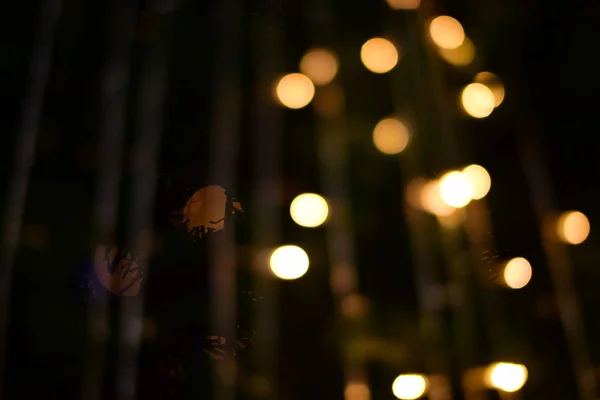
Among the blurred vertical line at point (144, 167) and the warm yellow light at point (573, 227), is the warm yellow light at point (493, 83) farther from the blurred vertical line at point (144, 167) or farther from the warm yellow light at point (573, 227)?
the blurred vertical line at point (144, 167)

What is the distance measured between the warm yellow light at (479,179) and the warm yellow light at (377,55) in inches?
6.8

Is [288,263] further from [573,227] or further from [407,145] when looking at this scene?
[573,227]

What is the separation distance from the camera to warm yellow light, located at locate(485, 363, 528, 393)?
0.69 m

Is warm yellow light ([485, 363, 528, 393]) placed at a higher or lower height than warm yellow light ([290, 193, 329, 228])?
lower

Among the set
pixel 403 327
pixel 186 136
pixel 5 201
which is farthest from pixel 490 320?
pixel 5 201

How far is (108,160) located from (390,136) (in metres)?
0.35

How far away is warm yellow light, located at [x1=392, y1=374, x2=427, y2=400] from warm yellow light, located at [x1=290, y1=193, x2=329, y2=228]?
207 mm

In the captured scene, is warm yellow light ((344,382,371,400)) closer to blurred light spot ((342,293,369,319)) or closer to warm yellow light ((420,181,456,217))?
blurred light spot ((342,293,369,319))

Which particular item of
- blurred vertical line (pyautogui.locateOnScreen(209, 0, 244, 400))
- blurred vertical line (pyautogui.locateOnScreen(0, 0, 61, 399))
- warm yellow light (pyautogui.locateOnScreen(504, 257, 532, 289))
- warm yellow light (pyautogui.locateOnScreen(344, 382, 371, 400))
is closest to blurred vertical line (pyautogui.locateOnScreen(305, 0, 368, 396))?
warm yellow light (pyautogui.locateOnScreen(344, 382, 371, 400))

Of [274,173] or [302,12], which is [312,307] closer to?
[274,173]

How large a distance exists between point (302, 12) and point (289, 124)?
163mm

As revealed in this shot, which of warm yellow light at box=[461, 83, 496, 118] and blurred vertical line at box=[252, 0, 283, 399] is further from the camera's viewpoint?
warm yellow light at box=[461, 83, 496, 118]

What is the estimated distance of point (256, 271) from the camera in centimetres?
67

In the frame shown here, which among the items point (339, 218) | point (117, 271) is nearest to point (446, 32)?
point (339, 218)
